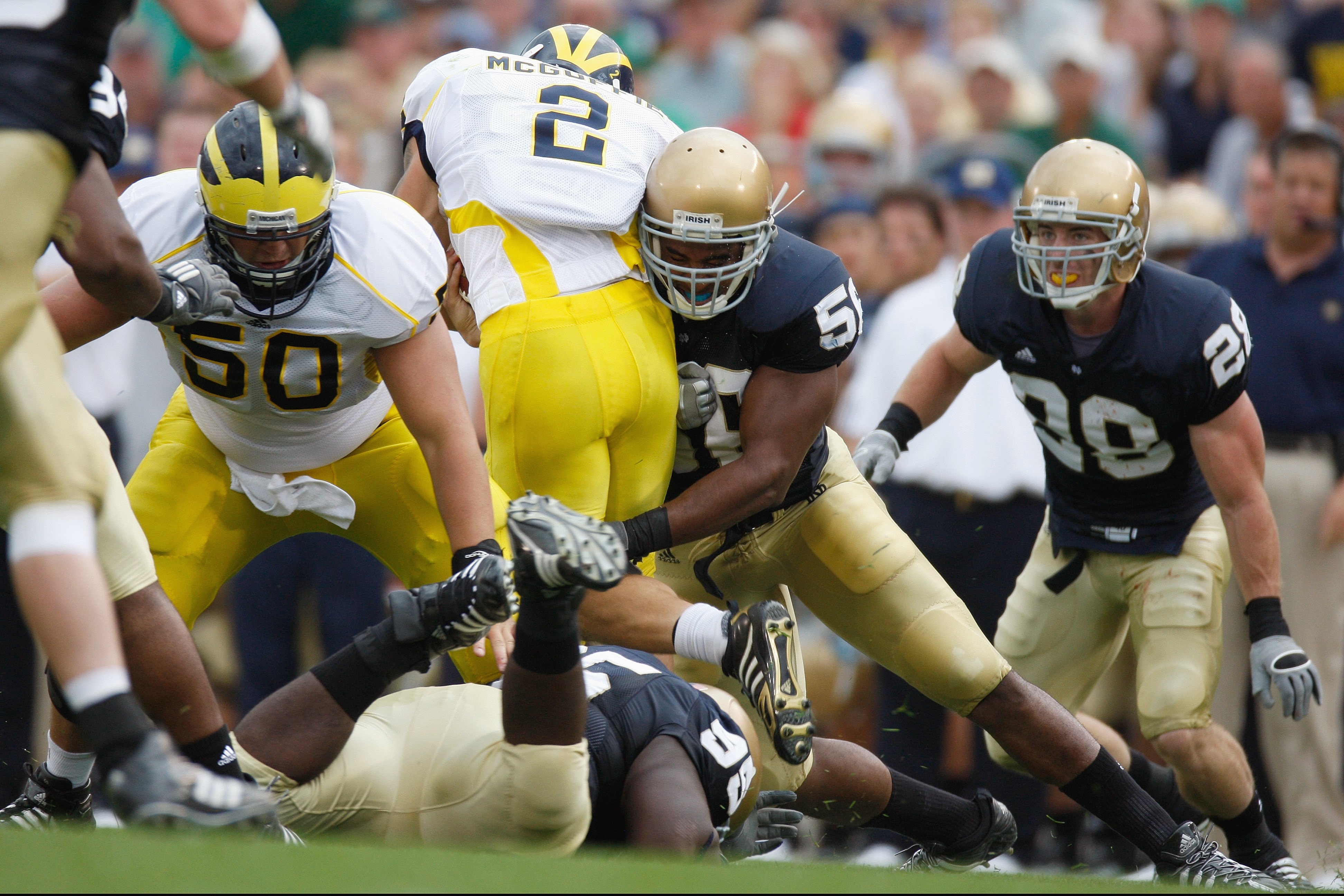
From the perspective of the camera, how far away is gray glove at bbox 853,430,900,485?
180 inches

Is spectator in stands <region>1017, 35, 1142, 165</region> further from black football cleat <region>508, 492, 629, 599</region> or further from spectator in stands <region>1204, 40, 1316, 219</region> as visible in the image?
black football cleat <region>508, 492, 629, 599</region>

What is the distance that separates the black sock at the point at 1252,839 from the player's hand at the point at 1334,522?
4.01 ft

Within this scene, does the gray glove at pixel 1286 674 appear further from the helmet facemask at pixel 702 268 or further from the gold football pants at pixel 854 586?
the helmet facemask at pixel 702 268

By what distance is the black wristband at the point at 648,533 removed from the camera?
3980 mm

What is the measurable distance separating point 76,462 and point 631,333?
1579 mm

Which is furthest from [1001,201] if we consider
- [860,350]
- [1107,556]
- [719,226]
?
[719,226]

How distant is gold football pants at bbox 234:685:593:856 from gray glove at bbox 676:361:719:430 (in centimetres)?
98

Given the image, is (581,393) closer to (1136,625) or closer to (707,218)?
(707,218)

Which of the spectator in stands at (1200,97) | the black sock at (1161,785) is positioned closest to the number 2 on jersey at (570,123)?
the black sock at (1161,785)

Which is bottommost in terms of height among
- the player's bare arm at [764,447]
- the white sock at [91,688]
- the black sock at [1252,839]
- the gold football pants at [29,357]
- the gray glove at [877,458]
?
the black sock at [1252,839]

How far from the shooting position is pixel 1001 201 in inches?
246

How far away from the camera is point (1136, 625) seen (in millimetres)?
4633

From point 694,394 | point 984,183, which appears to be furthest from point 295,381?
point 984,183

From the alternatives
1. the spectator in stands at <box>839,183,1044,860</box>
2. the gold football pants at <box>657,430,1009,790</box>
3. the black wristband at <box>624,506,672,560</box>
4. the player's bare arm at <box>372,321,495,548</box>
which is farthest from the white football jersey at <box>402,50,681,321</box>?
the spectator in stands at <box>839,183,1044,860</box>
